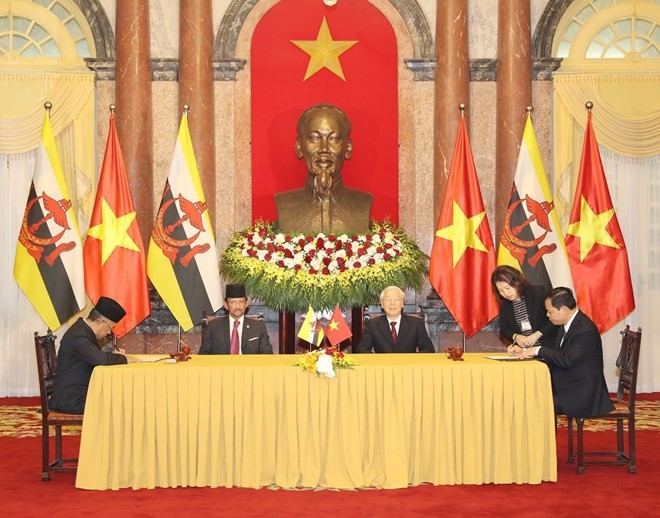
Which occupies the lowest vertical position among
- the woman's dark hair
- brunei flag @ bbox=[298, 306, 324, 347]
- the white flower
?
the white flower

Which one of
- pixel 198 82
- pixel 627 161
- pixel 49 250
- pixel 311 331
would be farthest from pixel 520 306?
pixel 198 82

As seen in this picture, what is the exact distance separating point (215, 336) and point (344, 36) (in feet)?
14.6

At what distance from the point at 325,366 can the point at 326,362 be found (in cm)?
3

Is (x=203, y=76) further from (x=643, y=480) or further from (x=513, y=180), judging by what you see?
(x=643, y=480)

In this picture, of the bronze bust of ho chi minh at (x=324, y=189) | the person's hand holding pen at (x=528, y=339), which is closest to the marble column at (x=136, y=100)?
the bronze bust of ho chi minh at (x=324, y=189)

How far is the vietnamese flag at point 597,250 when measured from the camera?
9414 mm

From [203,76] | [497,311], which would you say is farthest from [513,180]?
[203,76]

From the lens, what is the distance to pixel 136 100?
33.8ft

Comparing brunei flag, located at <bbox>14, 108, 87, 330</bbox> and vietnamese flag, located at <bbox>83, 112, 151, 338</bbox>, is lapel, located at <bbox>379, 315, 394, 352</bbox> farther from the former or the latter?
brunei flag, located at <bbox>14, 108, 87, 330</bbox>

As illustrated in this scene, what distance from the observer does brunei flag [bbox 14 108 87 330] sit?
9.13m

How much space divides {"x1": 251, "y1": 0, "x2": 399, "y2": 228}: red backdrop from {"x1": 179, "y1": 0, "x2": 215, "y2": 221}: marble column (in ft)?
1.81

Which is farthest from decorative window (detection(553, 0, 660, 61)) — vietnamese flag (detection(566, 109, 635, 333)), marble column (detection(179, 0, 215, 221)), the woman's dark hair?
the woman's dark hair

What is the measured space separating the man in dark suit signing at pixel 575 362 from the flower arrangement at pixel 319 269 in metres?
2.40

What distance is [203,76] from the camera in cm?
1041
